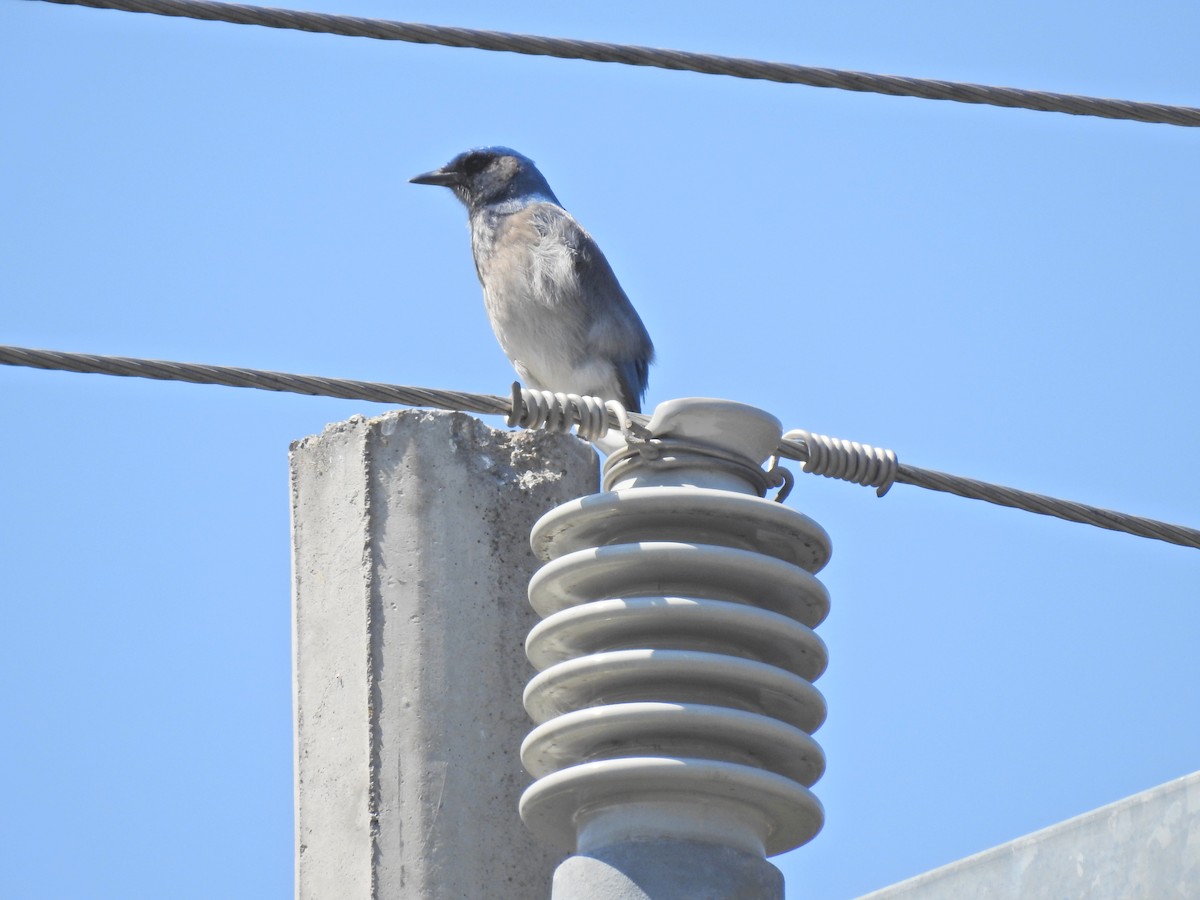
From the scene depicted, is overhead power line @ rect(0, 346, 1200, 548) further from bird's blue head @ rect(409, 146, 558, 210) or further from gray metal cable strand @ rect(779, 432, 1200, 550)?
bird's blue head @ rect(409, 146, 558, 210)

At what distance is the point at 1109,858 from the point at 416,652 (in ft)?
5.02

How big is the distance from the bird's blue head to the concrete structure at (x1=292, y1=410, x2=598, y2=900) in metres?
4.94

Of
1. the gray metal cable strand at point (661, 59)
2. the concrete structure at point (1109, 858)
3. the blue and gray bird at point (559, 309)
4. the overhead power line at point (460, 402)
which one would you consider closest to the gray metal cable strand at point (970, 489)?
the overhead power line at point (460, 402)

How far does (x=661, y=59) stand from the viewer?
359 cm

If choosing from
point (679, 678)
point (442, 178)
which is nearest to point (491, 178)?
point (442, 178)

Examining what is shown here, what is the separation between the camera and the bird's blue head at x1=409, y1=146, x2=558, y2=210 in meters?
8.37

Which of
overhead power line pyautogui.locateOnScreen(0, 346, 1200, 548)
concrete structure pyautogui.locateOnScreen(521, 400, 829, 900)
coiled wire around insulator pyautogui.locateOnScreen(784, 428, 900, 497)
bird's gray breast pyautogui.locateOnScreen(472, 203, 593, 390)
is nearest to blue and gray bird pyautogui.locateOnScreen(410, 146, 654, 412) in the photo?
bird's gray breast pyautogui.locateOnScreen(472, 203, 593, 390)

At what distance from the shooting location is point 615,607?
2.15 m

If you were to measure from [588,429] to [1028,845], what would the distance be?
1.65m

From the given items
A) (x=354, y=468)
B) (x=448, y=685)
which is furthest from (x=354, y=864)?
(x=354, y=468)

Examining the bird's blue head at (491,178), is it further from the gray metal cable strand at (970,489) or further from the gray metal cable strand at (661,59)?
the gray metal cable strand at (970,489)

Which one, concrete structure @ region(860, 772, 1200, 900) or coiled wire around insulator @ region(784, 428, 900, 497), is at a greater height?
coiled wire around insulator @ region(784, 428, 900, 497)

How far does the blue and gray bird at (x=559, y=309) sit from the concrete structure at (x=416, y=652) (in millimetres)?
3791

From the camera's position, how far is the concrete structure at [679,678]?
2041mm
